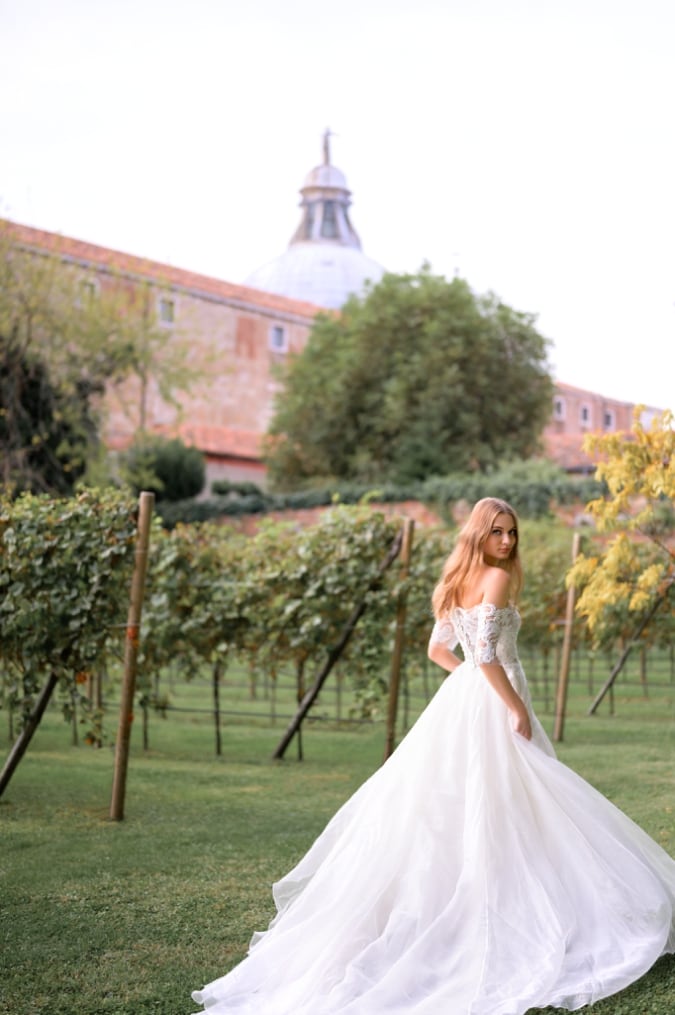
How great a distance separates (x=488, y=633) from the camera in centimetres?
446

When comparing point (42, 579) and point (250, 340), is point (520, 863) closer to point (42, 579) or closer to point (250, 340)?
point (42, 579)

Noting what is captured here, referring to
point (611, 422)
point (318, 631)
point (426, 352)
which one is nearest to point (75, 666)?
point (318, 631)

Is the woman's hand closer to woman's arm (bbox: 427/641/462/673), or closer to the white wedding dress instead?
the white wedding dress

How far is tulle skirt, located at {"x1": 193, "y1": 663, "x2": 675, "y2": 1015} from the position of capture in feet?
12.2

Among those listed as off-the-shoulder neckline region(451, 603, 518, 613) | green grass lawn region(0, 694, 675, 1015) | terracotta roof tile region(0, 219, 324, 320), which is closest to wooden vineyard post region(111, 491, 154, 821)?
green grass lawn region(0, 694, 675, 1015)

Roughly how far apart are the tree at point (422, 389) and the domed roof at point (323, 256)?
23.1 metres

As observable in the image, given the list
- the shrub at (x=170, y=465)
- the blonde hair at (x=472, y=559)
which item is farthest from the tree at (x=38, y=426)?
the blonde hair at (x=472, y=559)

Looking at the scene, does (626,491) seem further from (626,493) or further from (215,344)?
(215,344)

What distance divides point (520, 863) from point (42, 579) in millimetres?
4174

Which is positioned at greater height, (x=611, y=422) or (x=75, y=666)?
(x=611, y=422)

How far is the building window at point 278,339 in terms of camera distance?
48688 mm

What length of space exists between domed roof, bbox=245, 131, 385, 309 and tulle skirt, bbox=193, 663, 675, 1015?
54810 millimetres

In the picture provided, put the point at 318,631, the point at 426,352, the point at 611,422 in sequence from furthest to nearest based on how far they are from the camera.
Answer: the point at 611,422 → the point at 426,352 → the point at 318,631

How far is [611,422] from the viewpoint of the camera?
63406 millimetres
